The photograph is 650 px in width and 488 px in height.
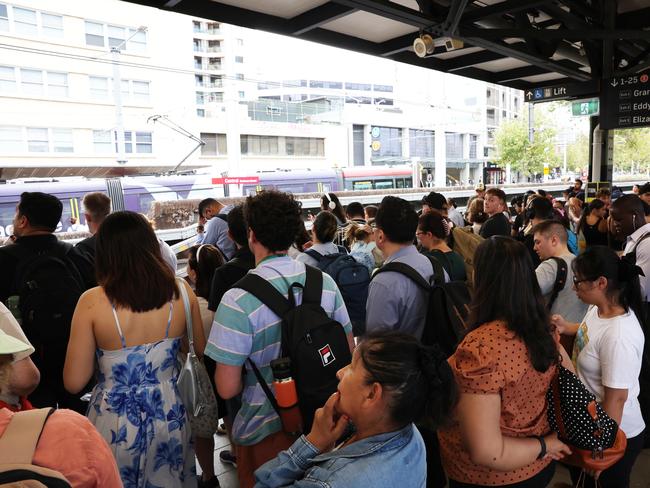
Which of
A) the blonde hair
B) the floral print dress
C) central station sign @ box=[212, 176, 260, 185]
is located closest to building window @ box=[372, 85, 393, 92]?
central station sign @ box=[212, 176, 260, 185]

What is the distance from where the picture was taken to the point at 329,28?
5.27 metres

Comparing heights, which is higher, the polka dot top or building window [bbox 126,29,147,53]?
building window [bbox 126,29,147,53]

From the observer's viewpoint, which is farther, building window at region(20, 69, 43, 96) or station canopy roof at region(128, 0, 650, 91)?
building window at region(20, 69, 43, 96)

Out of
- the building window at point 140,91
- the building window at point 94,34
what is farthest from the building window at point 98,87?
the building window at point 94,34

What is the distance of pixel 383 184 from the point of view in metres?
25.7

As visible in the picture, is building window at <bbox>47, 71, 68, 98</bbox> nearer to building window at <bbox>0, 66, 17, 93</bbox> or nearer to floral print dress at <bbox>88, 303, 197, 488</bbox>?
building window at <bbox>0, 66, 17, 93</bbox>

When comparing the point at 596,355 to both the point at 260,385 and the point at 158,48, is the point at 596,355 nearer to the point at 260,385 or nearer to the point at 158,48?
the point at 260,385

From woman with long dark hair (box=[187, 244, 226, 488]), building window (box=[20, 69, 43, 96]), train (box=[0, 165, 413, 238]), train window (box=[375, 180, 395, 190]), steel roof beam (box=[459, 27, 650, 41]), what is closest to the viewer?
woman with long dark hair (box=[187, 244, 226, 488])

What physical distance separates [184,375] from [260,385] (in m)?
0.37

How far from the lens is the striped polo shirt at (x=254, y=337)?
1784mm

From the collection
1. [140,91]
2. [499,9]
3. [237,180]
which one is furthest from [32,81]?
[499,9]

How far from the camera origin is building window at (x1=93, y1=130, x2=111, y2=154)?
3031 centimetres

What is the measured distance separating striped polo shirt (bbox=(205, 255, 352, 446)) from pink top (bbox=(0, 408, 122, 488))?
0.71 metres

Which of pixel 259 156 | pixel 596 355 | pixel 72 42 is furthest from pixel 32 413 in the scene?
pixel 259 156
